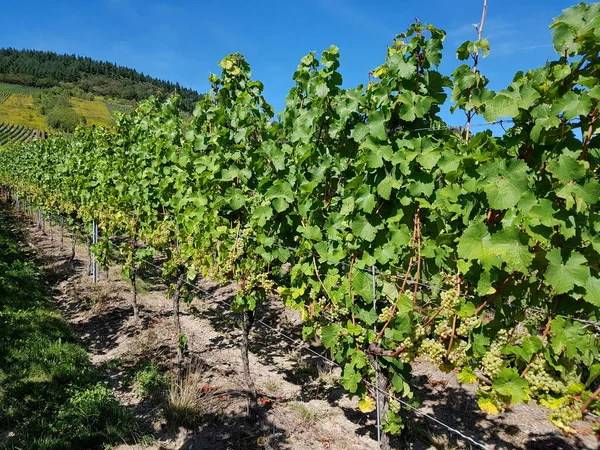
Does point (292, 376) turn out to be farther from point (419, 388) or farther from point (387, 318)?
point (387, 318)

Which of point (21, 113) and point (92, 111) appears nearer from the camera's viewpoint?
point (21, 113)

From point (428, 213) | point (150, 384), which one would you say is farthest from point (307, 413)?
point (428, 213)

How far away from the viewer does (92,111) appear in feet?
294

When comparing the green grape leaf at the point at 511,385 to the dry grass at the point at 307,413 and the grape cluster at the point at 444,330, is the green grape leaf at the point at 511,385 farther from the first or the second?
the dry grass at the point at 307,413

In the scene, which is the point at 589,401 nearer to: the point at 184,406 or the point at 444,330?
the point at 444,330

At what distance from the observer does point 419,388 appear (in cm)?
536

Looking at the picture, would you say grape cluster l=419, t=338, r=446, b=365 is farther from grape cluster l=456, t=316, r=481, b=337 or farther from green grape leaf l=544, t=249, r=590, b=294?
green grape leaf l=544, t=249, r=590, b=294

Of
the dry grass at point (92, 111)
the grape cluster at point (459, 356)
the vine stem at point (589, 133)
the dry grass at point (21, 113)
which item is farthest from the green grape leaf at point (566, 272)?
the dry grass at point (92, 111)

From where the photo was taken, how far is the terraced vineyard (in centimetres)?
6003

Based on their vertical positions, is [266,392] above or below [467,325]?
below

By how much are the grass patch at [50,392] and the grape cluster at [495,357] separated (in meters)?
3.72

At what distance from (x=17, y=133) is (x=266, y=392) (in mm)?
78242

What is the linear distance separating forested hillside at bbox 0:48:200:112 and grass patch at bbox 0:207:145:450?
98123 mm

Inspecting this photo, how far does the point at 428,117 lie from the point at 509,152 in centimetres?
66
